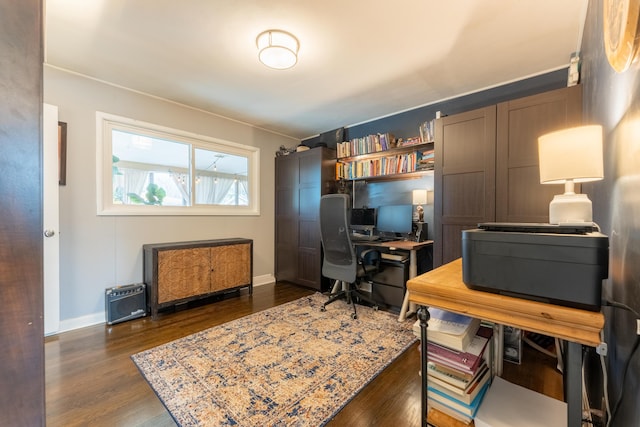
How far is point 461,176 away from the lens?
2.49m

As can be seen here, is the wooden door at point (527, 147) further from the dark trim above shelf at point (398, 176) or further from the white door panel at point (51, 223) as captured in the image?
the white door panel at point (51, 223)

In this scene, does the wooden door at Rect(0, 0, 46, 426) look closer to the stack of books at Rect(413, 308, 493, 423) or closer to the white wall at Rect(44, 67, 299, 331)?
the stack of books at Rect(413, 308, 493, 423)

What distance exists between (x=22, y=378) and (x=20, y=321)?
0.34ft

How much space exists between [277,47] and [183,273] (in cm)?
245

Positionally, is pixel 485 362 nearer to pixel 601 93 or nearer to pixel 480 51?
pixel 601 93

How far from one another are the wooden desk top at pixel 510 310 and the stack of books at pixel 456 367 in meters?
0.27

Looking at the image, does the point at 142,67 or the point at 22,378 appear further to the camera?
the point at 142,67

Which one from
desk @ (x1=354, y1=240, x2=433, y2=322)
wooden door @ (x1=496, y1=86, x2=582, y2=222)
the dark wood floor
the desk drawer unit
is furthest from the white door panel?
wooden door @ (x1=496, y1=86, x2=582, y2=222)

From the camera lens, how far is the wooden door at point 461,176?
7.66 ft

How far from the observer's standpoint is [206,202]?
3.57 m

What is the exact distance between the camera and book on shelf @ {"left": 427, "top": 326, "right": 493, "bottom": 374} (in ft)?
3.47

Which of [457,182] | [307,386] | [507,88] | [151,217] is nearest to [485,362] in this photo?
[307,386]

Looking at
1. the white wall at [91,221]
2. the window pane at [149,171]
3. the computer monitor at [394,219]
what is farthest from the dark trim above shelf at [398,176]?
the white wall at [91,221]

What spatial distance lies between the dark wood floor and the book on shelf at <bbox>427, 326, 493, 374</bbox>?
575mm
